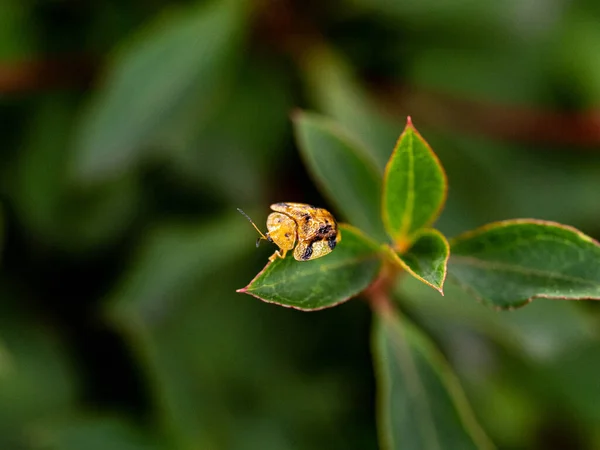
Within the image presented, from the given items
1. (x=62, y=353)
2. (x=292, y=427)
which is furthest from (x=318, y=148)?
(x=62, y=353)

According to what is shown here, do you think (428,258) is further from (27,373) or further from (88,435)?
(27,373)

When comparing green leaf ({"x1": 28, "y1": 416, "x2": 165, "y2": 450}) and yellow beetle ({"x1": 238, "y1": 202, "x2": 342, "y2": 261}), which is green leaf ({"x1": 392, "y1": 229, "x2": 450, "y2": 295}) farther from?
green leaf ({"x1": 28, "y1": 416, "x2": 165, "y2": 450})

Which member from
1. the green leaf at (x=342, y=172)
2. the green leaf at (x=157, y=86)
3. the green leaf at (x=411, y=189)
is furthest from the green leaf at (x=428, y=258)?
the green leaf at (x=157, y=86)

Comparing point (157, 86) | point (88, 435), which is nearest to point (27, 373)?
point (88, 435)

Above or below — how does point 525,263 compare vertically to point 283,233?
below

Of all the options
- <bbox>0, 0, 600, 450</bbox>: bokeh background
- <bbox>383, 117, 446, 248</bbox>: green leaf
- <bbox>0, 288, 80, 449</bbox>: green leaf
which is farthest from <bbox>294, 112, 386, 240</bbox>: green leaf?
<bbox>0, 288, 80, 449</bbox>: green leaf

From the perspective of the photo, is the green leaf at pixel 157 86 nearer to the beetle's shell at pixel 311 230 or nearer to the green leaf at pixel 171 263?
the green leaf at pixel 171 263

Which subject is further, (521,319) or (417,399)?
(521,319)
